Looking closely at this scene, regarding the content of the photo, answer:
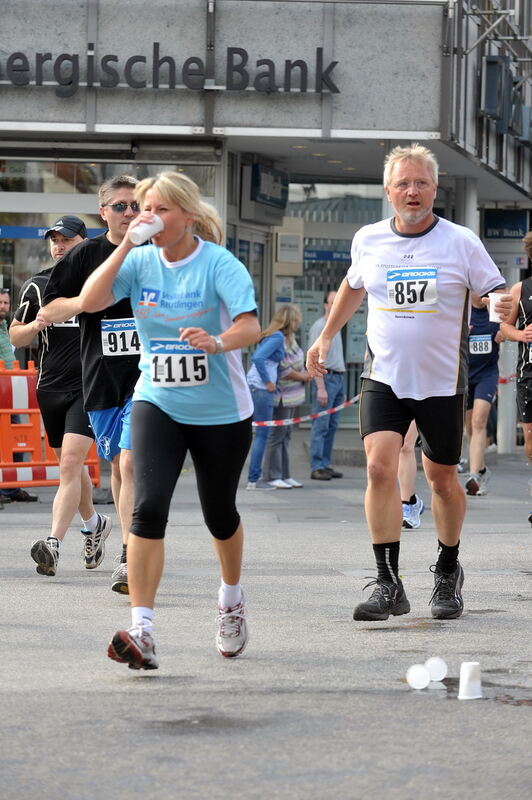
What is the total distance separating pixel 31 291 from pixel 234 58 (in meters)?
9.83

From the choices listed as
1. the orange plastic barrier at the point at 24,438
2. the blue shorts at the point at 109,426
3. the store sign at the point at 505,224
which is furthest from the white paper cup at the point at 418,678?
the store sign at the point at 505,224

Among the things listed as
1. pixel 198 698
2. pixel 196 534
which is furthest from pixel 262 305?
pixel 198 698


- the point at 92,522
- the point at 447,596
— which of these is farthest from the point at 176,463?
the point at 92,522

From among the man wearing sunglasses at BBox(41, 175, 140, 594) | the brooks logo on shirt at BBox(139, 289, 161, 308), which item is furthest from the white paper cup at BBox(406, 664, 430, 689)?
the man wearing sunglasses at BBox(41, 175, 140, 594)

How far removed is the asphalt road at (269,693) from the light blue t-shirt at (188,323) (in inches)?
39.2

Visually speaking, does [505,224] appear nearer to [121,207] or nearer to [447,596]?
[121,207]

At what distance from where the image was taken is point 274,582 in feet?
28.6

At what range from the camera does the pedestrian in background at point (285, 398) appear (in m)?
15.7

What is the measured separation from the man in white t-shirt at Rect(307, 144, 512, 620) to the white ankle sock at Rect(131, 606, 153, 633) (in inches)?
62.2

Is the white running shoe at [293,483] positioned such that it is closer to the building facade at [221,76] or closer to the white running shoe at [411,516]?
the white running shoe at [411,516]

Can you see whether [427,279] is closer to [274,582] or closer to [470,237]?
[470,237]

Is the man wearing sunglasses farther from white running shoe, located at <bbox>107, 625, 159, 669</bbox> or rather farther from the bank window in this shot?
the bank window

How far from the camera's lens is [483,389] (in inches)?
577

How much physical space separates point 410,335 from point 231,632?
1689 mm
